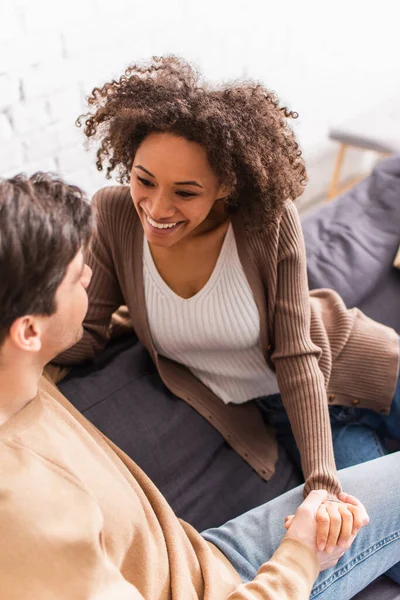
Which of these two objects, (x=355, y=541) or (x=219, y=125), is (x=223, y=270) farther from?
(x=355, y=541)

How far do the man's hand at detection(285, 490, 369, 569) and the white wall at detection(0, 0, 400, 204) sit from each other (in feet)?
2.94

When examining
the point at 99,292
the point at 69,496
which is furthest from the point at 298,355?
the point at 69,496

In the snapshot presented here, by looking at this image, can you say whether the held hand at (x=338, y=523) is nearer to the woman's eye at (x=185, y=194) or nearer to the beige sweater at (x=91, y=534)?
the beige sweater at (x=91, y=534)

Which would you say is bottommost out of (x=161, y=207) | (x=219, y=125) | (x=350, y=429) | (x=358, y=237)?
(x=350, y=429)

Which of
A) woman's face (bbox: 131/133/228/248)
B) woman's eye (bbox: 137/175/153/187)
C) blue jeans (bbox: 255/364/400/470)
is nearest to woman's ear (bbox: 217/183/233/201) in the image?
woman's face (bbox: 131/133/228/248)

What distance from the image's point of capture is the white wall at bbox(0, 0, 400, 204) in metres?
1.81

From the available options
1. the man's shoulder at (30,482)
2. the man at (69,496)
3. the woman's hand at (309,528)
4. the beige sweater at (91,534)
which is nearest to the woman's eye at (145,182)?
the man at (69,496)

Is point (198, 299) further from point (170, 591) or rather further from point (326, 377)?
point (170, 591)

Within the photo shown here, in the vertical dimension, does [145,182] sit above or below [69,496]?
above

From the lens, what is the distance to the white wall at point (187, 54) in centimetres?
181

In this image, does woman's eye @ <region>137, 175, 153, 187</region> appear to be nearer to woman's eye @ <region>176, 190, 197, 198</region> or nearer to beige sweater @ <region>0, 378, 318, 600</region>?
woman's eye @ <region>176, 190, 197, 198</region>

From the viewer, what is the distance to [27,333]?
Result: 805 millimetres

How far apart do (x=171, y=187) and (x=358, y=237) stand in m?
0.98

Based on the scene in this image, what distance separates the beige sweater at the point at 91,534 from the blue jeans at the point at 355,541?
46 mm
